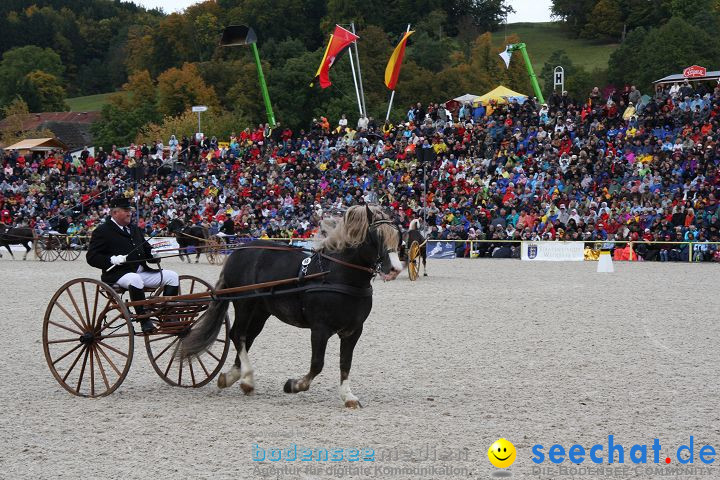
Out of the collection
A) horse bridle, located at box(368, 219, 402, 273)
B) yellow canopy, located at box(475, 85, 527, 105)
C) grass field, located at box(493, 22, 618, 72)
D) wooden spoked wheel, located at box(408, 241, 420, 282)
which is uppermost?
grass field, located at box(493, 22, 618, 72)

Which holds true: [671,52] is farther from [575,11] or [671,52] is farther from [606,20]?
[575,11]

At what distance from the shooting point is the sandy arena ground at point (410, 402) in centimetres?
592

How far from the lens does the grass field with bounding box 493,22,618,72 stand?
86625 mm

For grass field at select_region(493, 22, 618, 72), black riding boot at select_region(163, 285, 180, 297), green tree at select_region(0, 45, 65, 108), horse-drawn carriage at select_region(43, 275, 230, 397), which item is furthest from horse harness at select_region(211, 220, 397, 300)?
green tree at select_region(0, 45, 65, 108)

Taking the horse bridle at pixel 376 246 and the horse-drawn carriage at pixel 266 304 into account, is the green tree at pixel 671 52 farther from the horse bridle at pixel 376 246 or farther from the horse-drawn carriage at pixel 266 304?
the horse bridle at pixel 376 246

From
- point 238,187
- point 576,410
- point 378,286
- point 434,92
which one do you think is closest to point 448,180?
point 238,187

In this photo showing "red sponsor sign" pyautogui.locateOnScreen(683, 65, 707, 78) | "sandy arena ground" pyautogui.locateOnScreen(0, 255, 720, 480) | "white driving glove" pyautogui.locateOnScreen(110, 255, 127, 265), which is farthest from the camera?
"red sponsor sign" pyautogui.locateOnScreen(683, 65, 707, 78)

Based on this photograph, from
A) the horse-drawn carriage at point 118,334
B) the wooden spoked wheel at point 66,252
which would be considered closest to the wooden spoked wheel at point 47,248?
the wooden spoked wheel at point 66,252

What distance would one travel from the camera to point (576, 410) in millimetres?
7391

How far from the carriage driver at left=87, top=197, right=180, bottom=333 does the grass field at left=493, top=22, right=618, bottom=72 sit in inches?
3059

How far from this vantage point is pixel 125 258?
8.77 meters

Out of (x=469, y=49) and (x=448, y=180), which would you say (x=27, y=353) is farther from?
(x=469, y=49)

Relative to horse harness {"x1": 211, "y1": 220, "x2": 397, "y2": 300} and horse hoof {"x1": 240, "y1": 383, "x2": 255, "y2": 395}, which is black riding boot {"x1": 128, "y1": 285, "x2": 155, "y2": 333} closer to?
horse harness {"x1": 211, "y1": 220, "x2": 397, "y2": 300}

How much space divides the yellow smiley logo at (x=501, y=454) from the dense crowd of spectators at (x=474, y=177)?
812 inches
